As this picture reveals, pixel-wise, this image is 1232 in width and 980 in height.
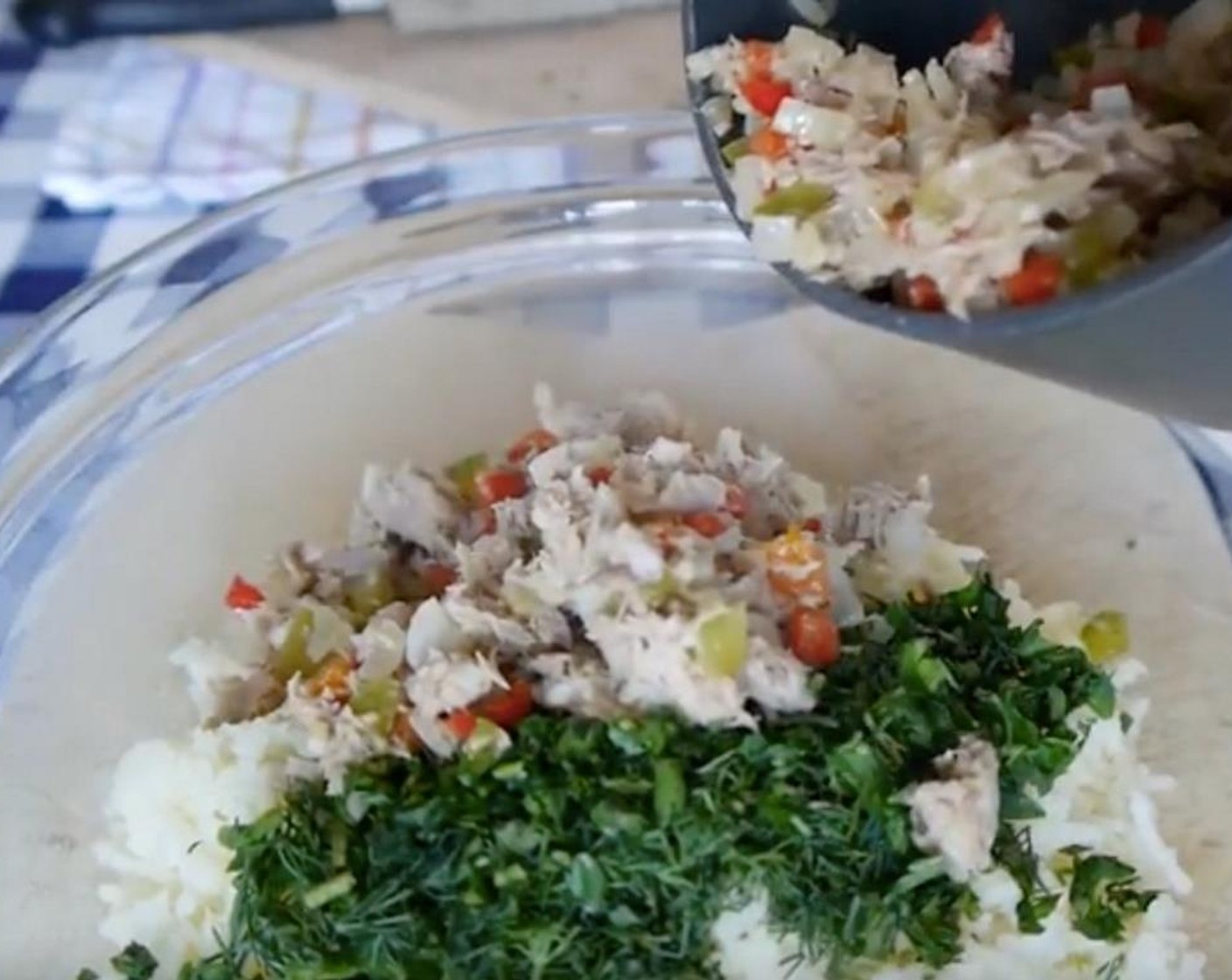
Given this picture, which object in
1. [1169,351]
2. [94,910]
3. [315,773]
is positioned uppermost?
[1169,351]

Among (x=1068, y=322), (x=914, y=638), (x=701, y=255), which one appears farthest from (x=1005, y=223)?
(x=701, y=255)

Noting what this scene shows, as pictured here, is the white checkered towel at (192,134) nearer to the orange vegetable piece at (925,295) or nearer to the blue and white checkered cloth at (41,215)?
the blue and white checkered cloth at (41,215)

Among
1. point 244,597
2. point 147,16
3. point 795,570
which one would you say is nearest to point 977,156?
point 795,570

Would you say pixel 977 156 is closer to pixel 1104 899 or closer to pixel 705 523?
pixel 705 523

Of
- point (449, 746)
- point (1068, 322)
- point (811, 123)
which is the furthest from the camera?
point (449, 746)

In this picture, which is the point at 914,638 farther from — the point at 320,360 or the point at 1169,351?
the point at 320,360

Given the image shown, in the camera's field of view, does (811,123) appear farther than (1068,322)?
Yes
